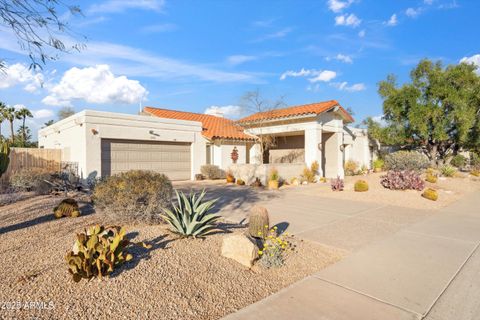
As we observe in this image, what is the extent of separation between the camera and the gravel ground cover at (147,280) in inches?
121

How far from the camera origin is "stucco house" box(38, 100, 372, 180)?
49.0 feet

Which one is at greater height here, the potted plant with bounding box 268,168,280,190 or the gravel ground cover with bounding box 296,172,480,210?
the potted plant with bounding box 268,168,280,190

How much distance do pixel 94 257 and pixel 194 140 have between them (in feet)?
50.8

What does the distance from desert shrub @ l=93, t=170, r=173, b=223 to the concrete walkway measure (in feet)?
10.9

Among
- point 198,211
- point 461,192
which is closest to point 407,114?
point 461,192

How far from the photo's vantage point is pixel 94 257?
3707 mm

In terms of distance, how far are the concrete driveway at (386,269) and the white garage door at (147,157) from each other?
920 cm

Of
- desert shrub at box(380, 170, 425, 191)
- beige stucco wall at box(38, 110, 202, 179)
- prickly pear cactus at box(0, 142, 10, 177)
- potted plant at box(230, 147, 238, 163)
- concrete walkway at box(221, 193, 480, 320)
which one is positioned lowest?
concrete walkway at box(221, 193, 480, 320)

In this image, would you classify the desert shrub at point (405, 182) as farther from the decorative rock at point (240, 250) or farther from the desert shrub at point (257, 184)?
the decorative rock at point (240, 250)

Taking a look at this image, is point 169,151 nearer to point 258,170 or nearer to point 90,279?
point 258,170

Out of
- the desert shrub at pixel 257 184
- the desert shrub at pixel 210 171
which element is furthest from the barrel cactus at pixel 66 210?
the desert shrub at pixel 210 171

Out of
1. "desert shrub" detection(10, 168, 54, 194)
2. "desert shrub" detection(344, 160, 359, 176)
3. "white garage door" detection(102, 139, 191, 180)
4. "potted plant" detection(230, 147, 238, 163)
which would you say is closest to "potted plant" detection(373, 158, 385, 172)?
"desert shrub" detection(344, 160, 359, 176)

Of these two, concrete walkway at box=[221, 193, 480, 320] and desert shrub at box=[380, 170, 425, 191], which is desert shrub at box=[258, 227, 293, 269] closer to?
concrete walkway at box=[221, 193, 480, 320]

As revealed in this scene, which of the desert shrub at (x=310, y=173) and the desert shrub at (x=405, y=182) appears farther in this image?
the desert shrub at (x=310, y=173)
